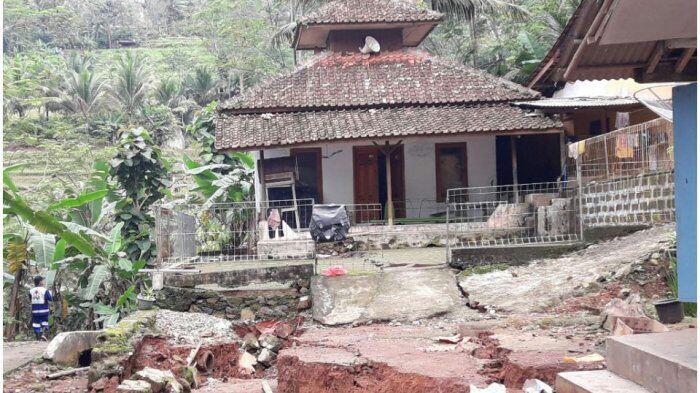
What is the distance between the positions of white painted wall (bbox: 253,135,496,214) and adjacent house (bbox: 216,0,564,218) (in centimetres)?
3

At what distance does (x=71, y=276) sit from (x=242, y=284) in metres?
6.56

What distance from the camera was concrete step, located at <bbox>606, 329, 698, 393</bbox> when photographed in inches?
203

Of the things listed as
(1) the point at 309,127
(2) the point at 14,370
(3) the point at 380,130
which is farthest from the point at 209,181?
(2) the point at 14,370

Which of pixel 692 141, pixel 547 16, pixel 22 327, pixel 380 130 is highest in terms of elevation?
pixel 547 16

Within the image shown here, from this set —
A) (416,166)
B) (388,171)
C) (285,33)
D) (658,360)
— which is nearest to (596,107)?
(388,171)

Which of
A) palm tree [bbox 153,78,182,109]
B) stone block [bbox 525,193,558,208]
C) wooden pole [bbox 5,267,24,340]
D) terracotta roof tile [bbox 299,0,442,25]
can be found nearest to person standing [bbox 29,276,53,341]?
wooden pole [bbox 5,267,24,340]

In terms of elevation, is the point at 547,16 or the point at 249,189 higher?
the point at 547,16

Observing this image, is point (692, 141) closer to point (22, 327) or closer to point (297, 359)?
point (297, 359)

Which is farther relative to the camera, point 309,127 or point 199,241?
point 309,127

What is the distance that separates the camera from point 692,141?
21.5 feet

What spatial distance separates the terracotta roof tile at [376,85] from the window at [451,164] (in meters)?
1.23

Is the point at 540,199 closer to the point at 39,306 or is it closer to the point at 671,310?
the point at 671,310

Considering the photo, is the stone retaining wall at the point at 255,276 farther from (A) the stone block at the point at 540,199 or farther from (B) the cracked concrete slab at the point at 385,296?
(A) the stone block at the point at 540,199

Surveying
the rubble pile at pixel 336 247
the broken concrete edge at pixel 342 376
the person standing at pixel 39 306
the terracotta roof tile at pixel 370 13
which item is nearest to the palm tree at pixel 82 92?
the terracotta roof tile at pixel 370 13
